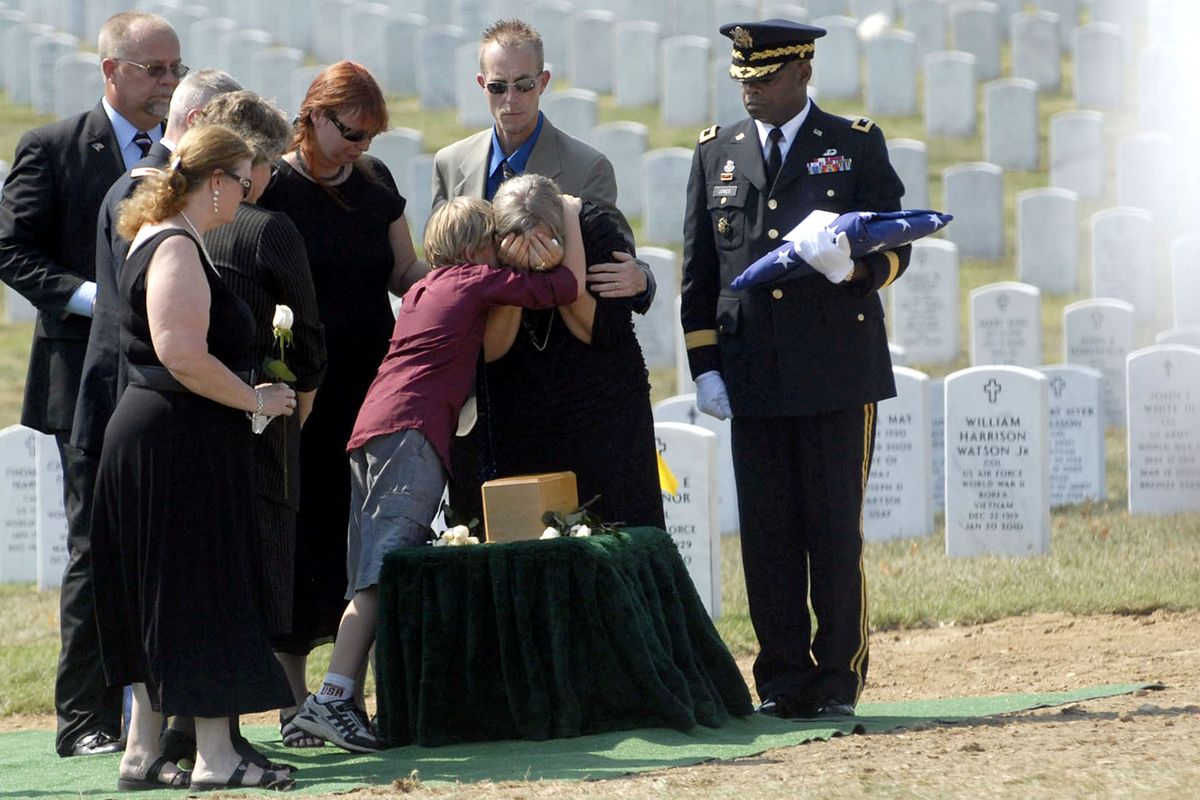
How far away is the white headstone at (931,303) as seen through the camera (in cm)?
1318

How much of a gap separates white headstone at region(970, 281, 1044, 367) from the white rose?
26.5 feet

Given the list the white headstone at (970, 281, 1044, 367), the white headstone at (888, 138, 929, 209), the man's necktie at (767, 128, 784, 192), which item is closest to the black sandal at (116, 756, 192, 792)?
the man's necktie at (767, 128, 784, 192)

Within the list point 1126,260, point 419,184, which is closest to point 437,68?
point 419,184

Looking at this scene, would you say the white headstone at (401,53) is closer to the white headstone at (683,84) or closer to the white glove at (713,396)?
the white headstone at (683,84)

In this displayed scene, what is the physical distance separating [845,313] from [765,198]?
0.43 metres

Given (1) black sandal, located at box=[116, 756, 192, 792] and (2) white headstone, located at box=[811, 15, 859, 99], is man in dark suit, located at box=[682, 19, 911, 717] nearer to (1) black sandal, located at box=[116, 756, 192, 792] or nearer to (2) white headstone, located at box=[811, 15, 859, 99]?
(1) black sandal, located at box=[116, 756, 192, 792]

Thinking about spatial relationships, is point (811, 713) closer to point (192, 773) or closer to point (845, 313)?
point (845, 313)

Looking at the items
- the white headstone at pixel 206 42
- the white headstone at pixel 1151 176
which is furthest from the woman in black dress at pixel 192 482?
the white headstone at pixel 206 42

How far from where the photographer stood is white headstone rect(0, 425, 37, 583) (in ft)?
29.9

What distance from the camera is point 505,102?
5.24m

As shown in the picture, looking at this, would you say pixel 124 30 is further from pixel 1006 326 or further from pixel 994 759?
pixel 1006 326

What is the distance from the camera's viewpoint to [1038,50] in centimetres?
2034

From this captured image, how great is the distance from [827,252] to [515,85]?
1.05 metres

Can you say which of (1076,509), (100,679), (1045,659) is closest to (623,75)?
(1076,509)
